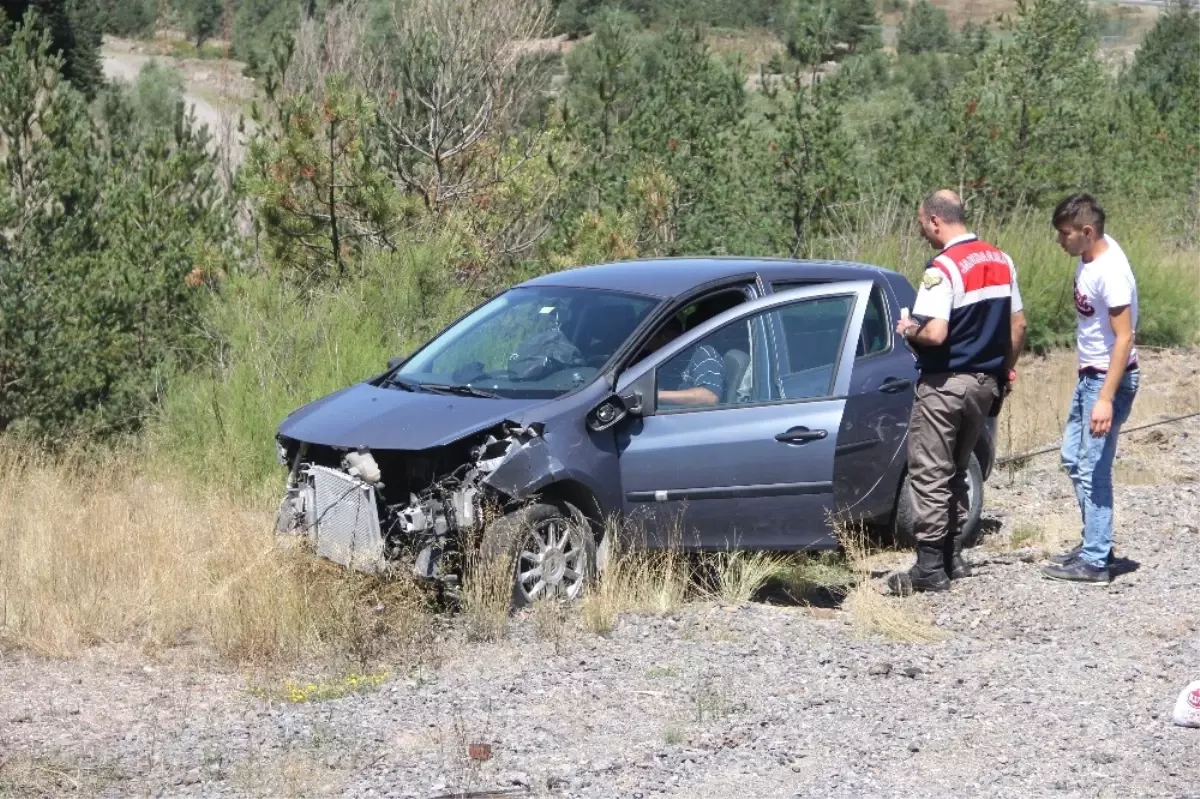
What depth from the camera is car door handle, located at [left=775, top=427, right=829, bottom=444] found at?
25.7 feet

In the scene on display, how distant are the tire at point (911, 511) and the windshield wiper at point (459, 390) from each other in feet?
7.60

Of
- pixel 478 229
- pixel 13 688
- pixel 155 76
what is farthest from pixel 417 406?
pixel 155 76

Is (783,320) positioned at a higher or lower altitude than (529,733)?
higher

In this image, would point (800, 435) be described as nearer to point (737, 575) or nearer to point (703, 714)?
point (737, 575)

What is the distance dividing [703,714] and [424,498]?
6.19 feet

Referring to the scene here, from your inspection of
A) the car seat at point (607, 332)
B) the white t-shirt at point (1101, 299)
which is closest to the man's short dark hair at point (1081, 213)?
the white t-shirt at point (1101, 299)

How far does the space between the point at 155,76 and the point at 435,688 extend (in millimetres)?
52749

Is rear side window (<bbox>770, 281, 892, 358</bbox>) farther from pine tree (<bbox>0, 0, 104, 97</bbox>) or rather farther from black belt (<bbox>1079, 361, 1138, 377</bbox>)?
pine tree (<bbox>0, 0, 104, 97</bbox>)

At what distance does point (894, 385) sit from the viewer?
27.3ft

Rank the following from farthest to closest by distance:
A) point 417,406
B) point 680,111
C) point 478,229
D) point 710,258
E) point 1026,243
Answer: point 680,111 < point 1026,243 < point 478,229 < point 710,258 < point 417,406

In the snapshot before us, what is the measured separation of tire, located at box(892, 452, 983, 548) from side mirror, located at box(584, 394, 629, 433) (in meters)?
1.80

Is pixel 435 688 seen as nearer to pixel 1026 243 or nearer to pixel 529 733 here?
pixel 529 733

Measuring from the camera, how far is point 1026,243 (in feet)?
56.5

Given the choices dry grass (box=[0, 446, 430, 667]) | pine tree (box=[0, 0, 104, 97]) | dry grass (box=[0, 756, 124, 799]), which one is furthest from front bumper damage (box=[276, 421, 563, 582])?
pine tree (box=[0, 0, 104, 97])
